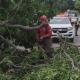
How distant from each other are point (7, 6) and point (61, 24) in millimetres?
16273

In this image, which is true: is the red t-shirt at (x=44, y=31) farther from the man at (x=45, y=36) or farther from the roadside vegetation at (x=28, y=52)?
the roadside vegetation at (x=28, y=52)

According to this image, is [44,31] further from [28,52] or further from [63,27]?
[63,27]

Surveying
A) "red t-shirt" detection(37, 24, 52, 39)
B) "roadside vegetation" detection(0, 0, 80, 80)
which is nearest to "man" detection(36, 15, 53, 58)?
"red t-shirt" detection(37, 24, 52, 39)

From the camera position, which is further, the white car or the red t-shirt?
the white car

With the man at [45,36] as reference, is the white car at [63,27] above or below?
below

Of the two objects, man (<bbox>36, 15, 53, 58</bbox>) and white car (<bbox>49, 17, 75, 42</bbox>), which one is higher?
man (<bbox>36, 15, 53, 58</bbox>)

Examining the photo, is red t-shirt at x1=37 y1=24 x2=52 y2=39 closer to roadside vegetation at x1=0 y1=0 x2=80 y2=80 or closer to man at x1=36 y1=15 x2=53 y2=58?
man at x1=36 y1=15 x2=53 y2=58

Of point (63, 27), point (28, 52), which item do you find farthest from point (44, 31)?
point (63, 27)

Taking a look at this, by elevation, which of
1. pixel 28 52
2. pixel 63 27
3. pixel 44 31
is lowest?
pixel 63 27

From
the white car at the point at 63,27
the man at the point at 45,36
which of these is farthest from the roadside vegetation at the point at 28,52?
the white car at the point at 63,27

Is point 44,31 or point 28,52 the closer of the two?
point 28,52

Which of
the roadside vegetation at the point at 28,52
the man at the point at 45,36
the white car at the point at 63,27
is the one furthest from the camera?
the white car at the point at 63,27

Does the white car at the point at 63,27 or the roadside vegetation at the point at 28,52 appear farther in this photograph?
the white car at the point at 63,27

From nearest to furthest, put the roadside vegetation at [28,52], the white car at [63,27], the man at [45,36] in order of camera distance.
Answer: the roadside vegetation at [28,52] < the man at [45,36] < the white car at [63,27]
